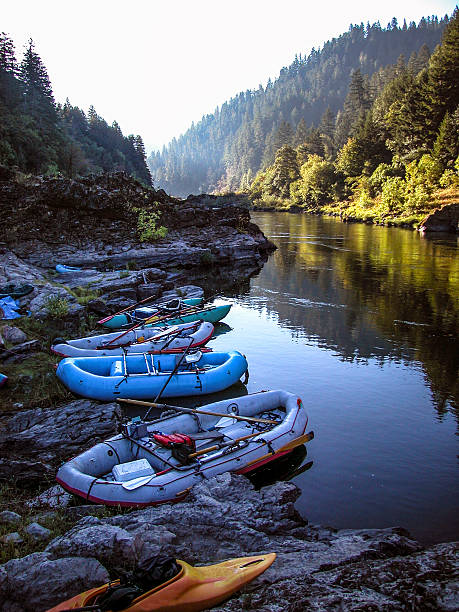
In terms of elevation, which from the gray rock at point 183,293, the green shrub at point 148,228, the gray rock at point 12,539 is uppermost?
the green shrub at point 148,228

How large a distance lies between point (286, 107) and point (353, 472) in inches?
6377

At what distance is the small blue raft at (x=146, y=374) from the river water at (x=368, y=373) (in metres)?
1.06

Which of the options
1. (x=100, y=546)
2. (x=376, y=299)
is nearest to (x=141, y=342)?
(x=100, y=546)

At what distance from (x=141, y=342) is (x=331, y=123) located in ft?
306

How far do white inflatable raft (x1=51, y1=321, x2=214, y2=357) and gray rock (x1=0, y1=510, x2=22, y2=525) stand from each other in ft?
20.7

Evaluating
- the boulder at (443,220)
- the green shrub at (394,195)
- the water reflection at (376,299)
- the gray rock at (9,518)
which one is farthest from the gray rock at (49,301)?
the green shrub at (394,195)

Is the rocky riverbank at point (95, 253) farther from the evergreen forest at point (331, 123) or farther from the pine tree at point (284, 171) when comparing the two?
the pine tree at point (284, 171)

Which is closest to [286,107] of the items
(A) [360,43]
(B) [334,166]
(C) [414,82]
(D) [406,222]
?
(A) [360,43]

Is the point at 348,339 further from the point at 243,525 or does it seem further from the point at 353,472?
the point at 243,525

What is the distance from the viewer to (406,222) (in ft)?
149

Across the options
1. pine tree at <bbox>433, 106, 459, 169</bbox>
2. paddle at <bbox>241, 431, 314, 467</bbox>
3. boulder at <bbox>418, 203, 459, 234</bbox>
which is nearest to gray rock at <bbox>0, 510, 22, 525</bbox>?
paddle at <bbox>241, 431, 314, 467</bbox>

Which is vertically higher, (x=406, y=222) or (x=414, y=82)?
(x=414, y=82)

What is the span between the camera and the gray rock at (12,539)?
17.0 feet

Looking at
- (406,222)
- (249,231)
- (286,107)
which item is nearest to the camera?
(249,231)
